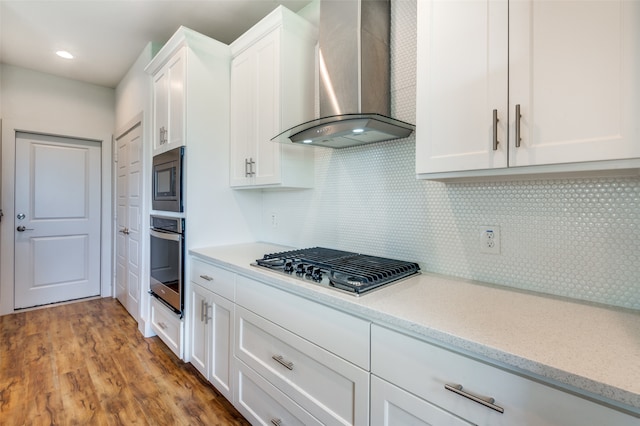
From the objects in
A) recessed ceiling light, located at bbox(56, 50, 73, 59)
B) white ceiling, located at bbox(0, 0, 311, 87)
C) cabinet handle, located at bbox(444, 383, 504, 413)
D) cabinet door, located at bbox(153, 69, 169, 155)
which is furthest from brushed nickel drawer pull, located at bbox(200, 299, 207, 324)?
recessed ceiling light, located at bbox(56, 50, 73, 59)

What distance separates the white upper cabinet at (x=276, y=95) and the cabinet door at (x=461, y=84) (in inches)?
37.1

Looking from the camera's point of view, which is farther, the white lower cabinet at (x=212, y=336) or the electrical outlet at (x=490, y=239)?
the white lower cabinet at (x=212, y=336)

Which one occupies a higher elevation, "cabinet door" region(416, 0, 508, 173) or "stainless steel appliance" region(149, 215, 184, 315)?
"cabinet door" region(416, 0, 508, 173)

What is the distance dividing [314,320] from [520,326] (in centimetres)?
70

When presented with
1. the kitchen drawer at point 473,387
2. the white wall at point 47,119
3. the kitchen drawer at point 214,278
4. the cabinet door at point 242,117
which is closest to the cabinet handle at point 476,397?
the kitchen drawer at point 473,387

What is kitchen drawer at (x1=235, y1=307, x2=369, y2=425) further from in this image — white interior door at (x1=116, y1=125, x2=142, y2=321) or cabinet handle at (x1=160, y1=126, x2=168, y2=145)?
white interior door at (x1=116, y1=125, x2=142, y2=321)

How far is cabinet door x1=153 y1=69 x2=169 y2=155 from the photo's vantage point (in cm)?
246

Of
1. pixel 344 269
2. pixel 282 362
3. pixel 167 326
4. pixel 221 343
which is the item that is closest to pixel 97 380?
pixel 167 326

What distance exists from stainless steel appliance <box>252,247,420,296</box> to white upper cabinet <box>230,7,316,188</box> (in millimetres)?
603

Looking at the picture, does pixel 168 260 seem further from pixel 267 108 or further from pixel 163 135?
pixel 267 108

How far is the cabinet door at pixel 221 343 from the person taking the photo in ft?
5.73

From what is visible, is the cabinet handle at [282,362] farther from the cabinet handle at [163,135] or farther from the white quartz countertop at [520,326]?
the cabinet handle at [163,135]

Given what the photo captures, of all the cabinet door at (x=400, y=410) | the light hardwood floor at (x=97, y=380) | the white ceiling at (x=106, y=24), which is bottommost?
the light hardwood floor at (x=97, y=380)

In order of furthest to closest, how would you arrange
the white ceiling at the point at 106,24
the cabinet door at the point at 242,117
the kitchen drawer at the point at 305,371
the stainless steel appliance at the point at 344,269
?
the white ceiling at the point at 106,24, the cabinet door at the point at 242,117, the stainless steel appliance at the point at 344,269, the kitchen drawer at the point at 305,371
